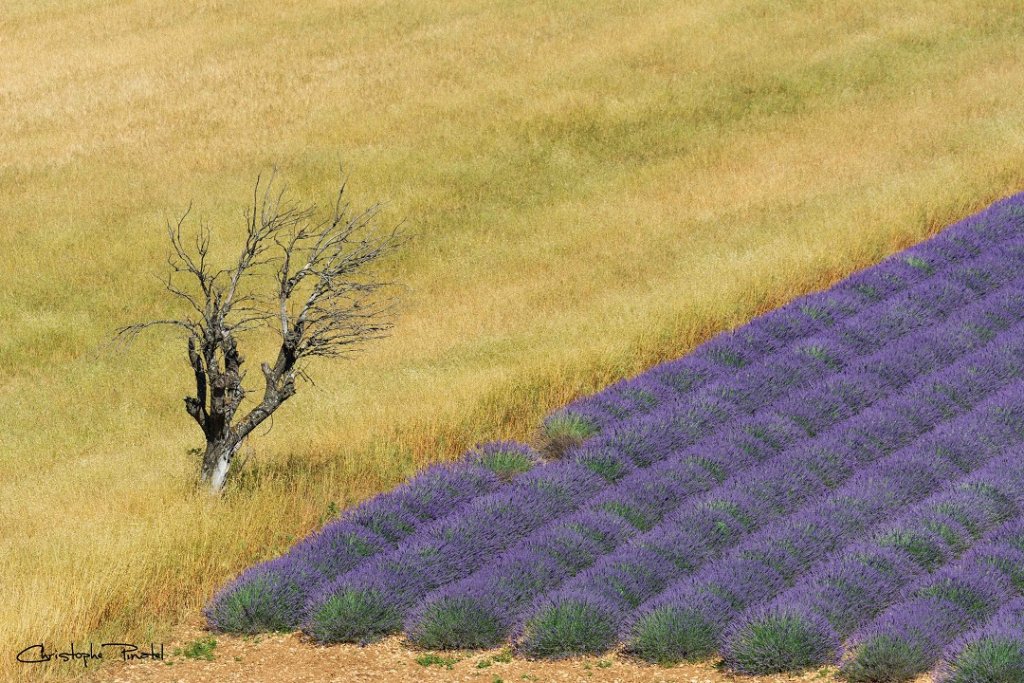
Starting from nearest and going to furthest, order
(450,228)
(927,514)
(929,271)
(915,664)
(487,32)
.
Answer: (915,664)
(927,514)
(929,271)
(450,228)
(487,32)

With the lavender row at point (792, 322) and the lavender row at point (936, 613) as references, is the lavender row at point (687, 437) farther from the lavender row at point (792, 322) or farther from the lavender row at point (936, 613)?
the lavender row at point (936, 613)

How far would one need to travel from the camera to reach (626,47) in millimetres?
24656

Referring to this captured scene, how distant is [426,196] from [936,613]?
42.9 ft

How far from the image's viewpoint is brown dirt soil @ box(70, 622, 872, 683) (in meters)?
7.36

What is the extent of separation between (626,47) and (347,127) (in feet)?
20.3

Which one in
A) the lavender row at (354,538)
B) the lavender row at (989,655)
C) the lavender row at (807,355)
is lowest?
the lavender row at (989,655)

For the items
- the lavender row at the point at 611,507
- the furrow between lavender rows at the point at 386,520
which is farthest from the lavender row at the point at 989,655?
the furrow between lavender rows at the point at 386,520

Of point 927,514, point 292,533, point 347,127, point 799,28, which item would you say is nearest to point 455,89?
point 347,127

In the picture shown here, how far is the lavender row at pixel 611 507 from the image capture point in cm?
795

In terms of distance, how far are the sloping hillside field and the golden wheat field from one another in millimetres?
933

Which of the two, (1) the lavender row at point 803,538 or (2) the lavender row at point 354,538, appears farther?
(2) the lavender row at point 354,538

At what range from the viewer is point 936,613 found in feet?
23.7

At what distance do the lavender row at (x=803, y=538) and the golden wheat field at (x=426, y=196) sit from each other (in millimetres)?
3348

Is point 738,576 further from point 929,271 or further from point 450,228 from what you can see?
point 450,228
